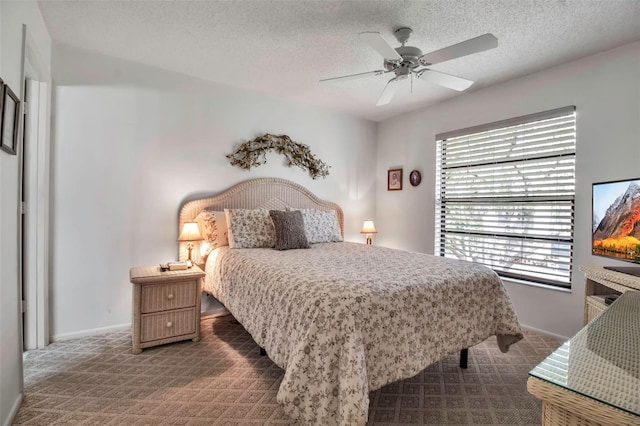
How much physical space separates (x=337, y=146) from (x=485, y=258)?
2.34 metres

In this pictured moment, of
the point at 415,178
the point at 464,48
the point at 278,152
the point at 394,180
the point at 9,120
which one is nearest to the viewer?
the point at 9,120

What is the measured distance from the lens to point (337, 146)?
4441 millimetres

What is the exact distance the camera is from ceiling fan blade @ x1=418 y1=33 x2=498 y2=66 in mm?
1860

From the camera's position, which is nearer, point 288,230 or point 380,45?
point 380,45

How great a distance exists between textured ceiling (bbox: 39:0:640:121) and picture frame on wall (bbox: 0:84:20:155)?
3.17ft

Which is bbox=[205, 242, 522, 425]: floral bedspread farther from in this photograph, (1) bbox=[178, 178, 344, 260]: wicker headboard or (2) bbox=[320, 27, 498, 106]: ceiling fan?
(2) bbox=[320, 27, 498, 106]: ceiling fan

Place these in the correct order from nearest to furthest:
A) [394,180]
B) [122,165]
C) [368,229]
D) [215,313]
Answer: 1. [122,165]
2. [215,313]
3. [368,229]
4. [394,180]

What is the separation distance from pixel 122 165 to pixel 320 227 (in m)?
2.04

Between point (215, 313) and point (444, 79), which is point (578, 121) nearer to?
point (444, 79)

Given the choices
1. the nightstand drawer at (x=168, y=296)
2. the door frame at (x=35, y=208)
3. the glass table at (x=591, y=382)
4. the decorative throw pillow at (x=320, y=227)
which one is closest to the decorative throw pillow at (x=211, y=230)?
the nightstand drawer at (x=168, y=296)

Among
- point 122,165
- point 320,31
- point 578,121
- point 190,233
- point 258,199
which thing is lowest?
point 190,233

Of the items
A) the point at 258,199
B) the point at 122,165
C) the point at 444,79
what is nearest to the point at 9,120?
the point at 122,165

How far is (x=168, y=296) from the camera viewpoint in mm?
2553

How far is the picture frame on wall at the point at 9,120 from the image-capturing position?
59.6 inches
